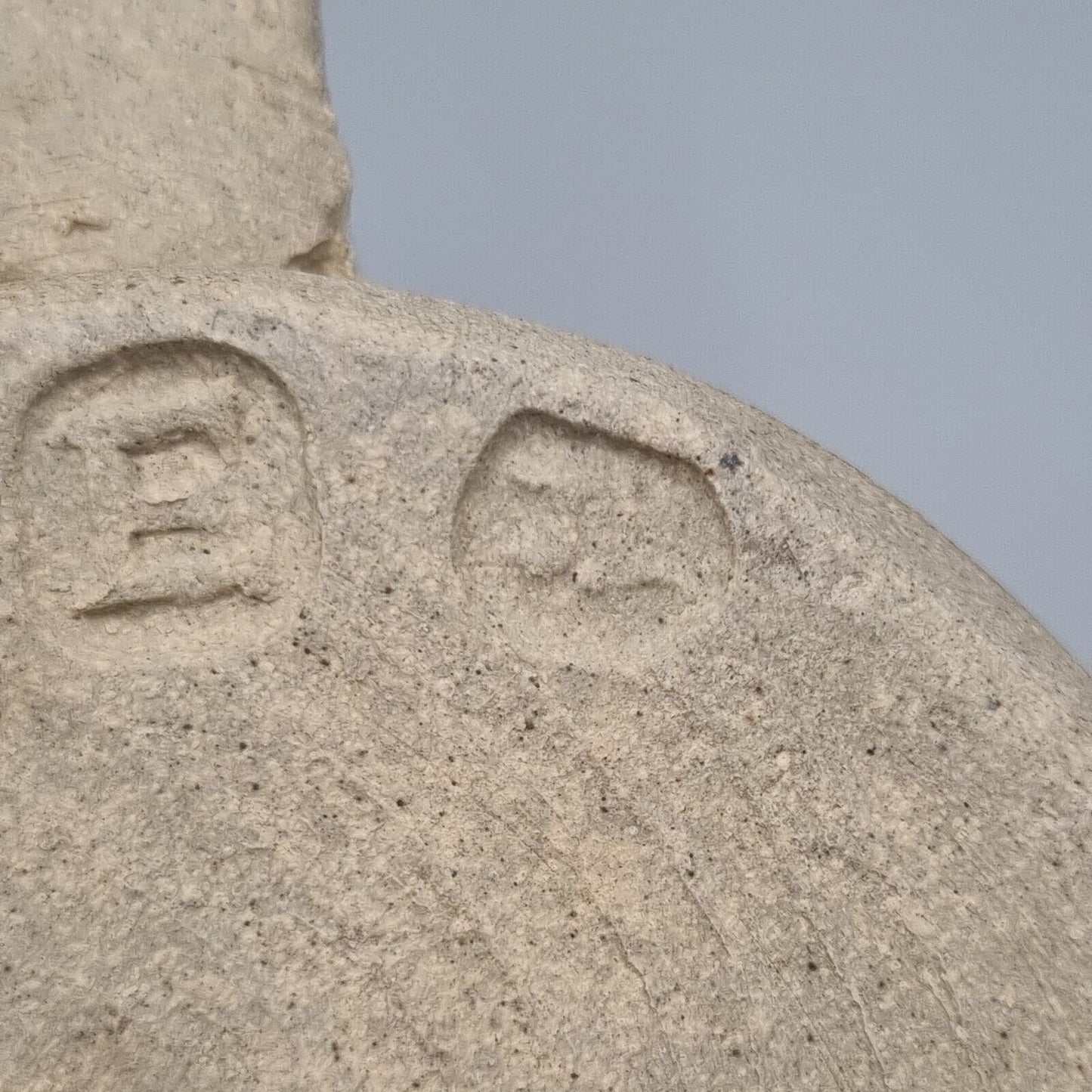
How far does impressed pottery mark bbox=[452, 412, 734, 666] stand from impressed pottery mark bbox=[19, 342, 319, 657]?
0.13 m

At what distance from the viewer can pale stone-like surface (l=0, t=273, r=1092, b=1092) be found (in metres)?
0.81

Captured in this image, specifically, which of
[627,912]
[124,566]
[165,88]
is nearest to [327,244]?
[165,88]

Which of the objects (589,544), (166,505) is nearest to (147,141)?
(166,505)

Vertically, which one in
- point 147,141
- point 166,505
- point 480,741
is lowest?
point 480,741

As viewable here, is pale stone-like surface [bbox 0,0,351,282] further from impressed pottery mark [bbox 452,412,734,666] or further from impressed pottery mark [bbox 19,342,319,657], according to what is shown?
impressed pottery mark [bbox 452,412,734,666]

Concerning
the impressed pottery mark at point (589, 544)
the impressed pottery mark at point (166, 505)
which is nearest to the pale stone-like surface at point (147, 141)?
the impressed pottery mark at point (166, 505)

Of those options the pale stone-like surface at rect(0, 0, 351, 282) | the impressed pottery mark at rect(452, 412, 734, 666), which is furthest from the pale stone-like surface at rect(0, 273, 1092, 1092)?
the pale stone-like surface at rect(0, 0, 351, 282)

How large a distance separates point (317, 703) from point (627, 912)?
264mm

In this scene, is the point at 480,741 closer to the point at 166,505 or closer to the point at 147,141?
the point at 166,505

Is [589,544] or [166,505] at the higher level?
[166,505]

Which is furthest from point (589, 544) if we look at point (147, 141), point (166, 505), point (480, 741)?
point (147, 141)

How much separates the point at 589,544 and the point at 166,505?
29cm

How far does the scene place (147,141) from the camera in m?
0.93

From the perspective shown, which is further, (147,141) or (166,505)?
(147,141)
